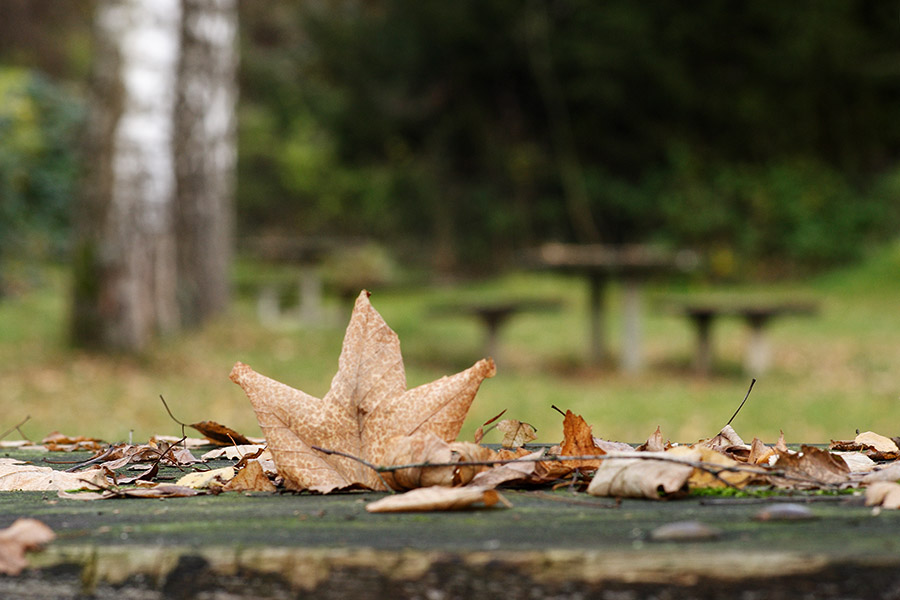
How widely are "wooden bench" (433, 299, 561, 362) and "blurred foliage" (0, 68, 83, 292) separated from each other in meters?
6.09

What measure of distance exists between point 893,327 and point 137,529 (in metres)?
11.6

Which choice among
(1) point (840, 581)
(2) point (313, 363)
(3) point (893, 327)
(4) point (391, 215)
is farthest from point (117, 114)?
(4) point (391, 215)

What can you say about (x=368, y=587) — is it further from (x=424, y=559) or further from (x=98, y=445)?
(x=98, y=445)

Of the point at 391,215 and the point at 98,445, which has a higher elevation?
the point at 391,215

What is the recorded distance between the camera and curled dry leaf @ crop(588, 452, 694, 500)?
99 cm

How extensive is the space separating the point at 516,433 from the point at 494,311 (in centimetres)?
681

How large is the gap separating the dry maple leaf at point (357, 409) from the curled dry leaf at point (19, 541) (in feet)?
1.04

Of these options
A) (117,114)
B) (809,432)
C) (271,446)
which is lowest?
(809,432)

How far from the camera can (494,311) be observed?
26.9 feet

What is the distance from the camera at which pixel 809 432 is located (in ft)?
17.7

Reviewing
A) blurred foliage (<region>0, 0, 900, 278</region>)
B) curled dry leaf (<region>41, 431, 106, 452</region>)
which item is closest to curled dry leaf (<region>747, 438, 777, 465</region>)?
curled dry leaf (<region>41, 431, 106, 452</region>)

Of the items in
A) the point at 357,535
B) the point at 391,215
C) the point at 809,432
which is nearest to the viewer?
the point at 357,535

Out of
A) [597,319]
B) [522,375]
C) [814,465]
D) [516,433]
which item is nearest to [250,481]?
[516,433]

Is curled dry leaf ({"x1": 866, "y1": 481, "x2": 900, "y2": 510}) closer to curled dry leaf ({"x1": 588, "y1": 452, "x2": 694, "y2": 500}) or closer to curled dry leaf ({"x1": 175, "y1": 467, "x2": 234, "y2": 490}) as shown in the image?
curled dry leaf ({"x1": 588, "y1": 452, "x2": 694, "y2": 500})
